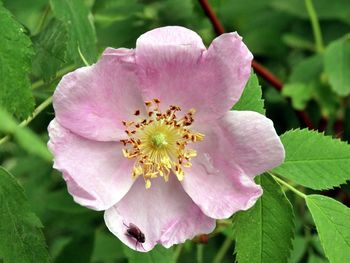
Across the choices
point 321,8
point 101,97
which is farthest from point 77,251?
point 321,8

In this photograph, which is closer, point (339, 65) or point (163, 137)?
point (163, 137)

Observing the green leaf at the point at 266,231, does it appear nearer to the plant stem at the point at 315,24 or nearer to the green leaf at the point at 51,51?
the green leaf at the point at 51,51

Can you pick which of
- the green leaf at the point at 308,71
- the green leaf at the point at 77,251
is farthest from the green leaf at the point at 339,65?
the green leaf at the point at 77,251

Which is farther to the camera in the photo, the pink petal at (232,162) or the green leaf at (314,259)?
the green leaf at (314,259)

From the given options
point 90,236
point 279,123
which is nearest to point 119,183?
point 90,236

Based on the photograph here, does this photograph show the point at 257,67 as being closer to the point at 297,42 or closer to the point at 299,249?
the point at 297,42
